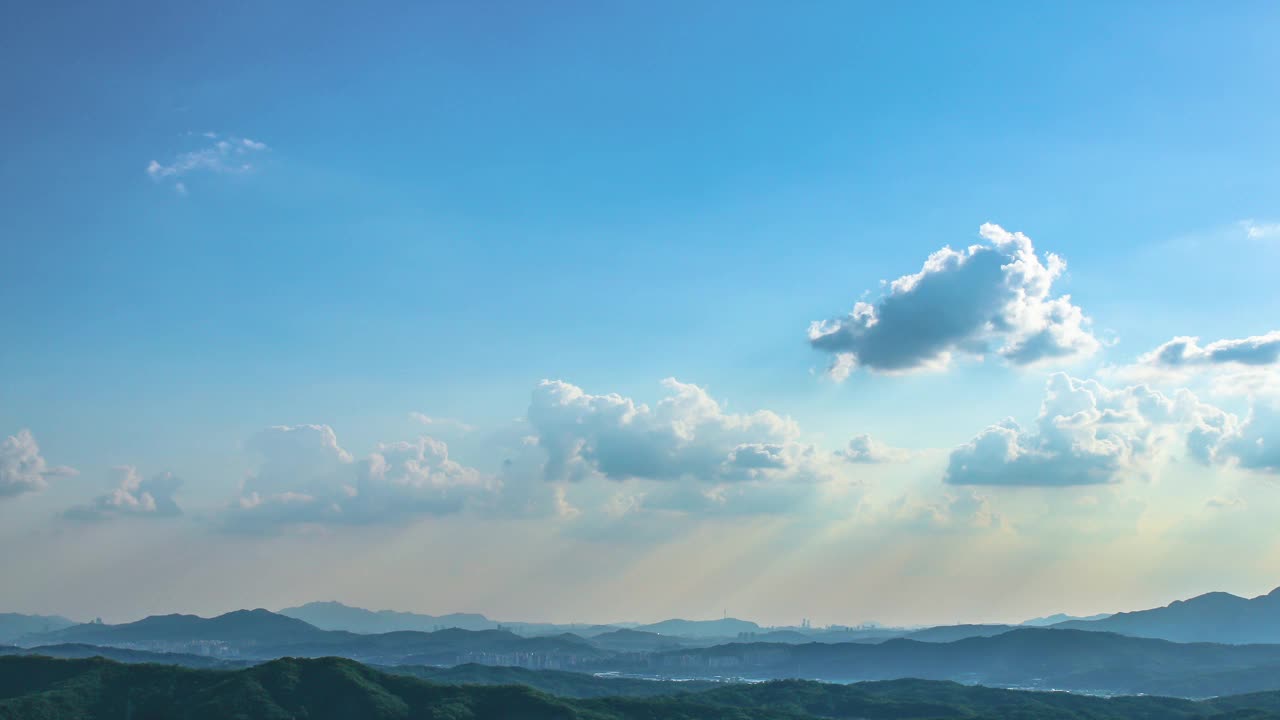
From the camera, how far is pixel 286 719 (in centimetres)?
19712

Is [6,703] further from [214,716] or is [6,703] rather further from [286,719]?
[286,719]

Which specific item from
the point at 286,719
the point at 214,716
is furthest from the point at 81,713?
the point at 286,719

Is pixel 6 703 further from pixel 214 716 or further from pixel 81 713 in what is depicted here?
pixel 214 716

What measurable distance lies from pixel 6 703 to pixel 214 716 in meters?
36.6

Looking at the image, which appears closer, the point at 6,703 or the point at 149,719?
the point at 6,703

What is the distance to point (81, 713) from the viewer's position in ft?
644

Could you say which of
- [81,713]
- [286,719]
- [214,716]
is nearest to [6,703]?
[81,713]

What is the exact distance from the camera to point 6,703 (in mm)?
186375

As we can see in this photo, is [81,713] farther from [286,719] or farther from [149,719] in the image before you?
[286,719]

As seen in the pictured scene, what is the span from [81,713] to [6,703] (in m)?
14.1

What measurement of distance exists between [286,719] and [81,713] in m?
40.0

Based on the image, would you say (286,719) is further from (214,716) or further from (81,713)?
(81,713)

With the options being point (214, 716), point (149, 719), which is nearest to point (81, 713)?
point (149, 719)

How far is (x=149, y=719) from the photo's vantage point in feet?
654
